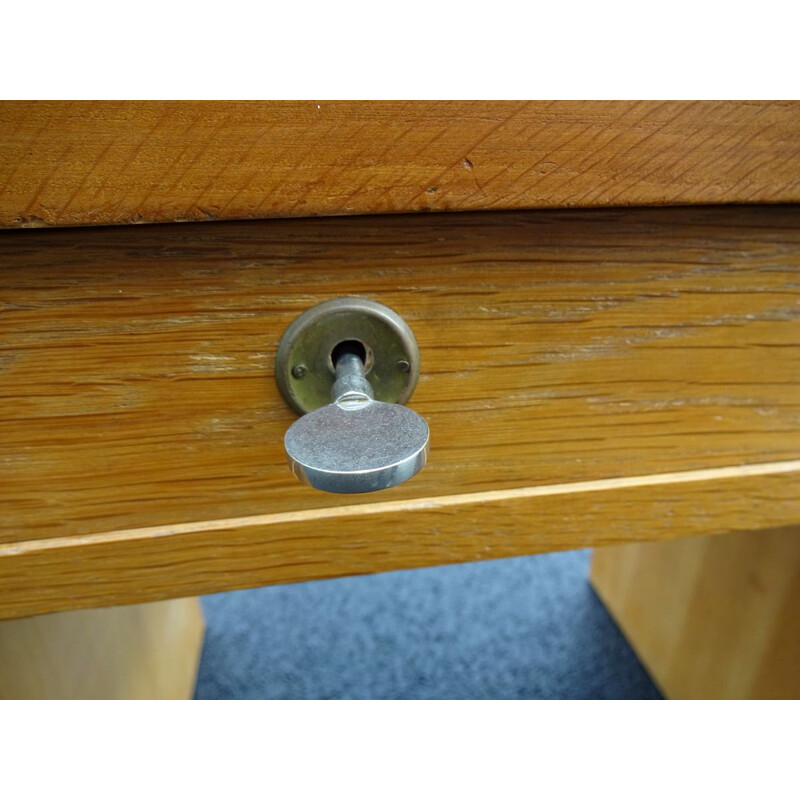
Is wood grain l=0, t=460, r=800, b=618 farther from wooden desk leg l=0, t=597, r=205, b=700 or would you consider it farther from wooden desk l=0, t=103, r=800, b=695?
wooden desk leg l=0, t=597, r=205, b=700

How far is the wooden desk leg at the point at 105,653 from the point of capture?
411mm

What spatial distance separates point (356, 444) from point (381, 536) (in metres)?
0.10

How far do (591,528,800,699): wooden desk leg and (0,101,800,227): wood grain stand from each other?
0.39 m

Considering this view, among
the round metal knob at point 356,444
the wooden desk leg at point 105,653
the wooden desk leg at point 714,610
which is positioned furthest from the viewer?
the wooden desk leg at point 714,610

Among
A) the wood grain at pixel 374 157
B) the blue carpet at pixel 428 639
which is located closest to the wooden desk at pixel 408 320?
the wood grain at pixel 374 157

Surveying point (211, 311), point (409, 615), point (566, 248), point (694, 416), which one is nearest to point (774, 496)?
point (694, 416)

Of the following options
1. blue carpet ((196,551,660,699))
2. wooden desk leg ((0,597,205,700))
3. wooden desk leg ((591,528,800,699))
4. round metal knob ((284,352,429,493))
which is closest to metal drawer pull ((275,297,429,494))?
round metal knob ((284,352,429,493))

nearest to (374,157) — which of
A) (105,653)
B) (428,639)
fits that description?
(105,653)

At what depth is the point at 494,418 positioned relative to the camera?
27cm

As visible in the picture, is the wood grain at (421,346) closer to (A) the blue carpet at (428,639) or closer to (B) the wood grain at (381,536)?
(B) the wood grain at (381,536)

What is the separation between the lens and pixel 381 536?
291 millimetres

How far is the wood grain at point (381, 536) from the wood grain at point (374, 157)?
0.13 metres

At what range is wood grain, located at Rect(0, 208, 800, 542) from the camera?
230mm

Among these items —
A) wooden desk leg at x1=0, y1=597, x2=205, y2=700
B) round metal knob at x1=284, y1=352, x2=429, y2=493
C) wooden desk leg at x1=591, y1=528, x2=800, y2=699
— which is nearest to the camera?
round metal knob at x1=284, y1=352, x2=429, y2=493
